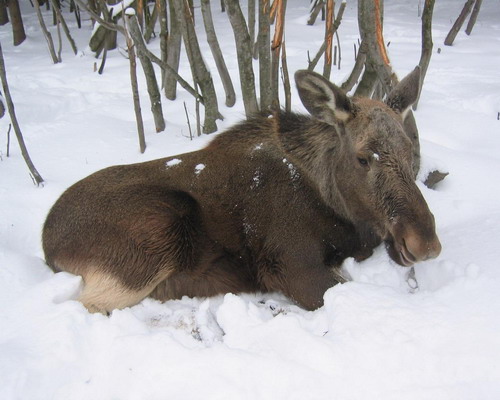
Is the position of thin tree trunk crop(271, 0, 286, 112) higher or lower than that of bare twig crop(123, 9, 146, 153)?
higher

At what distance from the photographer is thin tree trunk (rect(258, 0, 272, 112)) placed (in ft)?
16.1

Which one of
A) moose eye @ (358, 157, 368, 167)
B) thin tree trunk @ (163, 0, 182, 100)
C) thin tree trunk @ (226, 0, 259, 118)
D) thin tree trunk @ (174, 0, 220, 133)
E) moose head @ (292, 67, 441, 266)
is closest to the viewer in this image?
moose head @ (292, 67, 441, 266)

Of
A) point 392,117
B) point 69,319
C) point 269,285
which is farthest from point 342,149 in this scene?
point 69,319

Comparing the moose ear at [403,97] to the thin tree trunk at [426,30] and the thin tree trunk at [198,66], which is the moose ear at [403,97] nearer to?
the thin tree trunk at [426,30]

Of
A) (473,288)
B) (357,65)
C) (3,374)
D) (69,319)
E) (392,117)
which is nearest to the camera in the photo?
(3,374)

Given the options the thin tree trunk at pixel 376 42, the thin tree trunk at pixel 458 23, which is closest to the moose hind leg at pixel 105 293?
the thin tree trunk at pixel 376 42

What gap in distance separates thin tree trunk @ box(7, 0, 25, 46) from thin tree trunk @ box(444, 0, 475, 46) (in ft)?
30.3

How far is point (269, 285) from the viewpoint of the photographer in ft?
11.9

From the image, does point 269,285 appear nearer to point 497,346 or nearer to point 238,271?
point 238,271

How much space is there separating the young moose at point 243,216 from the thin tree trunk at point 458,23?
6019 mm

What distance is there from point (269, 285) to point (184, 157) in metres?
1.26

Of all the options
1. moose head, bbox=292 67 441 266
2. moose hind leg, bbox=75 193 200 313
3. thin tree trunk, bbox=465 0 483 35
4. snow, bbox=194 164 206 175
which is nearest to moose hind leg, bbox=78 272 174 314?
moose hind leg, bbox=75 193 200 313

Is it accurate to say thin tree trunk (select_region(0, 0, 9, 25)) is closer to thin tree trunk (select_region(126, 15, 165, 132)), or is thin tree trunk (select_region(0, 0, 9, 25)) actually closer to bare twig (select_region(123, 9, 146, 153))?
thin tree trunk (select_region(126, 15, 165, 132))

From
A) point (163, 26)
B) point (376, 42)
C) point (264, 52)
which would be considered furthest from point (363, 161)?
point (163, 26)
